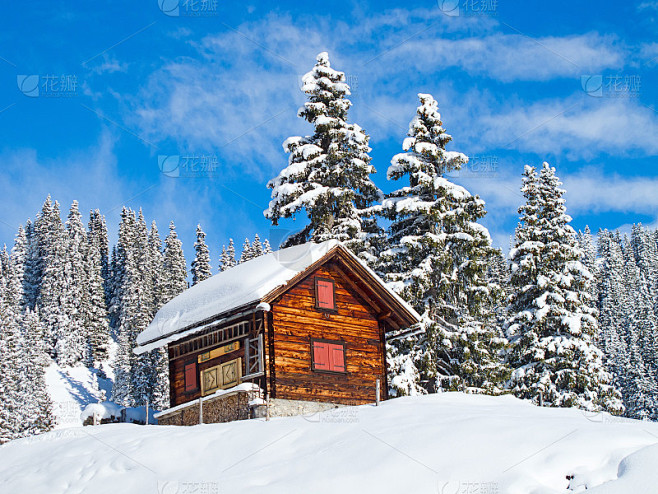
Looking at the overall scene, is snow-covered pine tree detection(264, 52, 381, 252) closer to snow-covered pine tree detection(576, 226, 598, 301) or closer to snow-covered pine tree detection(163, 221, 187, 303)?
snow-covered pine tree detection(163, 221, 187, 303)

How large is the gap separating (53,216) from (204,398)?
92.1 metres

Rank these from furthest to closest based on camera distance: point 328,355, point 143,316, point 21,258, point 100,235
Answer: point 100,235, point 21,258, point 143,316, point 328,355

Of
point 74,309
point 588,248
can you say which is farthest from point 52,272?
point 588,248

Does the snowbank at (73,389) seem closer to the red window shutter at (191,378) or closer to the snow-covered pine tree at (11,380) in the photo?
the snow-covered pine tree at (11,380)

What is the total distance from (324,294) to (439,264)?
21.5ft

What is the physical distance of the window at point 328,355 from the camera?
29094mm

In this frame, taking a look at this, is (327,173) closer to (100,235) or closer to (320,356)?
(320,356)

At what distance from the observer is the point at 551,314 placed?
116 ft

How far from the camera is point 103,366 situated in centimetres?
9706

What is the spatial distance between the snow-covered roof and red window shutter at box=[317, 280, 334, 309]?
1393mm

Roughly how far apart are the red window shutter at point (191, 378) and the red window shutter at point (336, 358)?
18.1ft

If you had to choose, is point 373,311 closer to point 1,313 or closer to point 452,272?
point 452,272

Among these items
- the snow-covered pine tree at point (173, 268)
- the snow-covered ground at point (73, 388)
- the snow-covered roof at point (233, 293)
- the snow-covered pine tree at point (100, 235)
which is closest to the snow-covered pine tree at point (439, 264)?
the snow-covered roof at point (233, 293)

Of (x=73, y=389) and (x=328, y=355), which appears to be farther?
(x=73, y=389)
